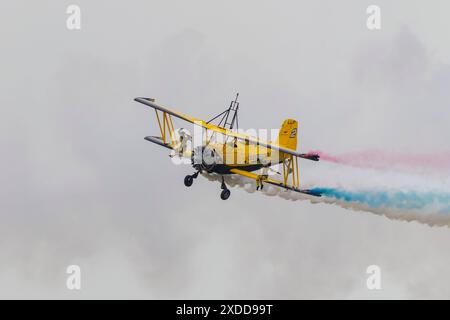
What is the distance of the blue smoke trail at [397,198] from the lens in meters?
109

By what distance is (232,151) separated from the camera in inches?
4198

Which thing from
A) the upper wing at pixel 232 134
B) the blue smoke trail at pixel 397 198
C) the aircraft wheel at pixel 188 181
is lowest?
the blue smoke trail at pixel 397 198

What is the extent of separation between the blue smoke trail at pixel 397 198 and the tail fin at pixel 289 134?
323 cm

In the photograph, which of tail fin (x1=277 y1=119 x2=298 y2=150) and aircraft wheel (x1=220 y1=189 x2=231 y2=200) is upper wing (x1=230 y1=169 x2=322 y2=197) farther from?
tail fin (x1=277 y1=119 x2=298 y2=150)

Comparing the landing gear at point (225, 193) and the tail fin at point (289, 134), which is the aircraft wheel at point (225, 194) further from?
the tail fin at point (289, 134)

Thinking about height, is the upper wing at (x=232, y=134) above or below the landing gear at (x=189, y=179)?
above

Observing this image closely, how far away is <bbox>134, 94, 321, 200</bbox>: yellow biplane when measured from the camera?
10569cm

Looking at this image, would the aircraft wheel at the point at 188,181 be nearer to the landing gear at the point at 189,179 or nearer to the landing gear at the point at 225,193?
the landing gear at the point at 189,179

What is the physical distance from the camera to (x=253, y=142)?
107000 millimetres

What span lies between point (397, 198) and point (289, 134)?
8014 millimetres

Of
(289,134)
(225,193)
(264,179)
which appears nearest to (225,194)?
(225,193)

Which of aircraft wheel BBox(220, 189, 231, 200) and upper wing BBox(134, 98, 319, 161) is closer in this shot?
aircraft wheel BBox(220, 189, 231, 200)

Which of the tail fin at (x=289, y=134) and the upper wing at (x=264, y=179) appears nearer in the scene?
the upper wing at (x=264, y=179)

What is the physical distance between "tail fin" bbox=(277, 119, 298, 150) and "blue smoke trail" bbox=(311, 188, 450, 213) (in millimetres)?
3234
